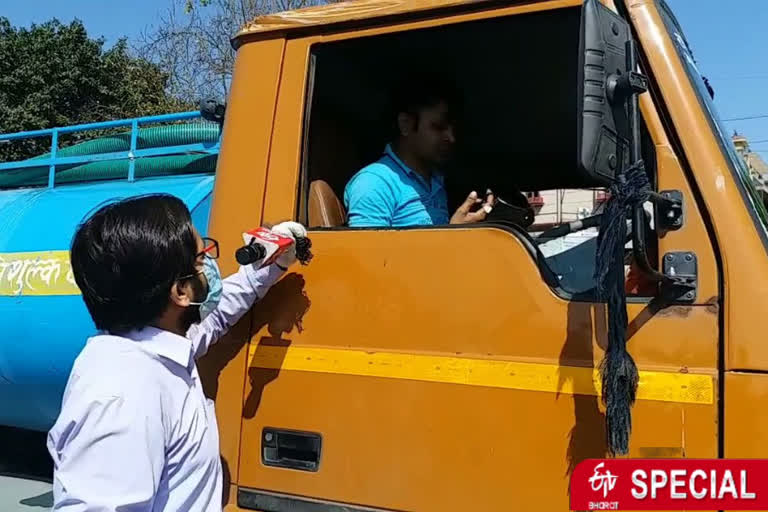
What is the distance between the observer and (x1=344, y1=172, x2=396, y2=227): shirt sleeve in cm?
218

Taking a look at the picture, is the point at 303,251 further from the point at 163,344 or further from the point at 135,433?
the point at 135,433

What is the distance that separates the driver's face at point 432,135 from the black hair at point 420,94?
22mm

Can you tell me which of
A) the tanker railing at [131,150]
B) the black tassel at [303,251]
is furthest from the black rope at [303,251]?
the tanker railing at [131,150]

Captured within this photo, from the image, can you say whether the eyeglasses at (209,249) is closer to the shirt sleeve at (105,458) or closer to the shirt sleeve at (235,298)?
the shirt sleeve at (235,298)

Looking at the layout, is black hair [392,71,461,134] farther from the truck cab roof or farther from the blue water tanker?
the blue water tanker

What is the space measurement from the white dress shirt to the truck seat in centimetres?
68

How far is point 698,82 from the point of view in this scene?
193cm

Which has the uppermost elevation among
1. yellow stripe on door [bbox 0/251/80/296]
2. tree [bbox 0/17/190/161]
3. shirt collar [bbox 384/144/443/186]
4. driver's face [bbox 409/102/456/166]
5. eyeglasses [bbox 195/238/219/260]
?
tree [bbox 0/17/190/161]

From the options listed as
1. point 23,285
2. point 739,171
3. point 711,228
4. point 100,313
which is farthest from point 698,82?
point 23,285

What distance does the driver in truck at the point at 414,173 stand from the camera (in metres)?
2.23

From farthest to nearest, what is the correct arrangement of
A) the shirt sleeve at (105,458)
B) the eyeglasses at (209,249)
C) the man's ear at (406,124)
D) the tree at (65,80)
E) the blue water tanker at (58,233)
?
the tree at (65,80) < the blue water tanker at (58,233) < the man's ear at (406,124) < the eyeglasses at (209,249) < the shirt sleeve at (105,458)

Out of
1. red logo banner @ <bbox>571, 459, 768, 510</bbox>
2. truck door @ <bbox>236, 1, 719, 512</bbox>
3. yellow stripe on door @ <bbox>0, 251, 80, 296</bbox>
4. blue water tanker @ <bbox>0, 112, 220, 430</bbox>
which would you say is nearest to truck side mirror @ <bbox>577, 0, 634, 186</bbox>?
truck door @ <bbox>236, 1, 719, 512</bbox>

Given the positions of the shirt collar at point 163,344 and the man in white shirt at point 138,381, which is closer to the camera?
the man in white shirt at point 138,381

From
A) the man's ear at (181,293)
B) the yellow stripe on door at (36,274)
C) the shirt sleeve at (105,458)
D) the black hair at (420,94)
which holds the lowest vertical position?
the shirt sleeve at (105,458)
